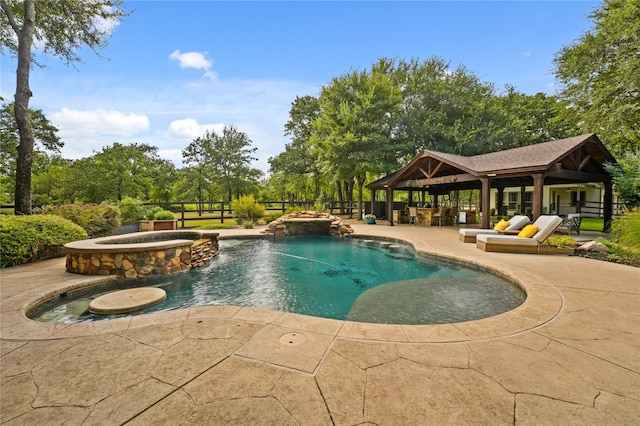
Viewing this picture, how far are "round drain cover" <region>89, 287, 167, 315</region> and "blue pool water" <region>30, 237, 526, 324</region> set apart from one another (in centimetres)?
10

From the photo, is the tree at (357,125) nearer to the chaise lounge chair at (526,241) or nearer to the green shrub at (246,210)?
the green shrub at (246,210)

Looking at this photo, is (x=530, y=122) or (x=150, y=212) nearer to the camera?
(x=150, y=212)

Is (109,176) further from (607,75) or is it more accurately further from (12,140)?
(607,75)

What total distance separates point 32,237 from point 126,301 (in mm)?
3792

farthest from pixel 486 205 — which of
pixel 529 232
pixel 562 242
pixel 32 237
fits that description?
pixel 32 237

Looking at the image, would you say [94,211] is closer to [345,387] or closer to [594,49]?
[345,387]

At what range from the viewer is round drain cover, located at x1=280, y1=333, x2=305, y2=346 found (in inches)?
86.4

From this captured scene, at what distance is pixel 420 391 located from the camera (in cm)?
161

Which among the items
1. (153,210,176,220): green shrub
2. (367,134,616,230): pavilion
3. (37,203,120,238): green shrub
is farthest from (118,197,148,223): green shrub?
(367,134,616,230): pavilion

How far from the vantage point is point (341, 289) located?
475cm

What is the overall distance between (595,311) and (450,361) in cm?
220

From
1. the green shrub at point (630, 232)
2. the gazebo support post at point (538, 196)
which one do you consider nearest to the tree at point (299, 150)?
the gazebo support post at point (538, 196)

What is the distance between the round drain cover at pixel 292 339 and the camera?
2.19 m

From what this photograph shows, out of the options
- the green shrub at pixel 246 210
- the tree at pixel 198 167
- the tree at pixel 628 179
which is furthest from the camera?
the tree at pixel 198 167
